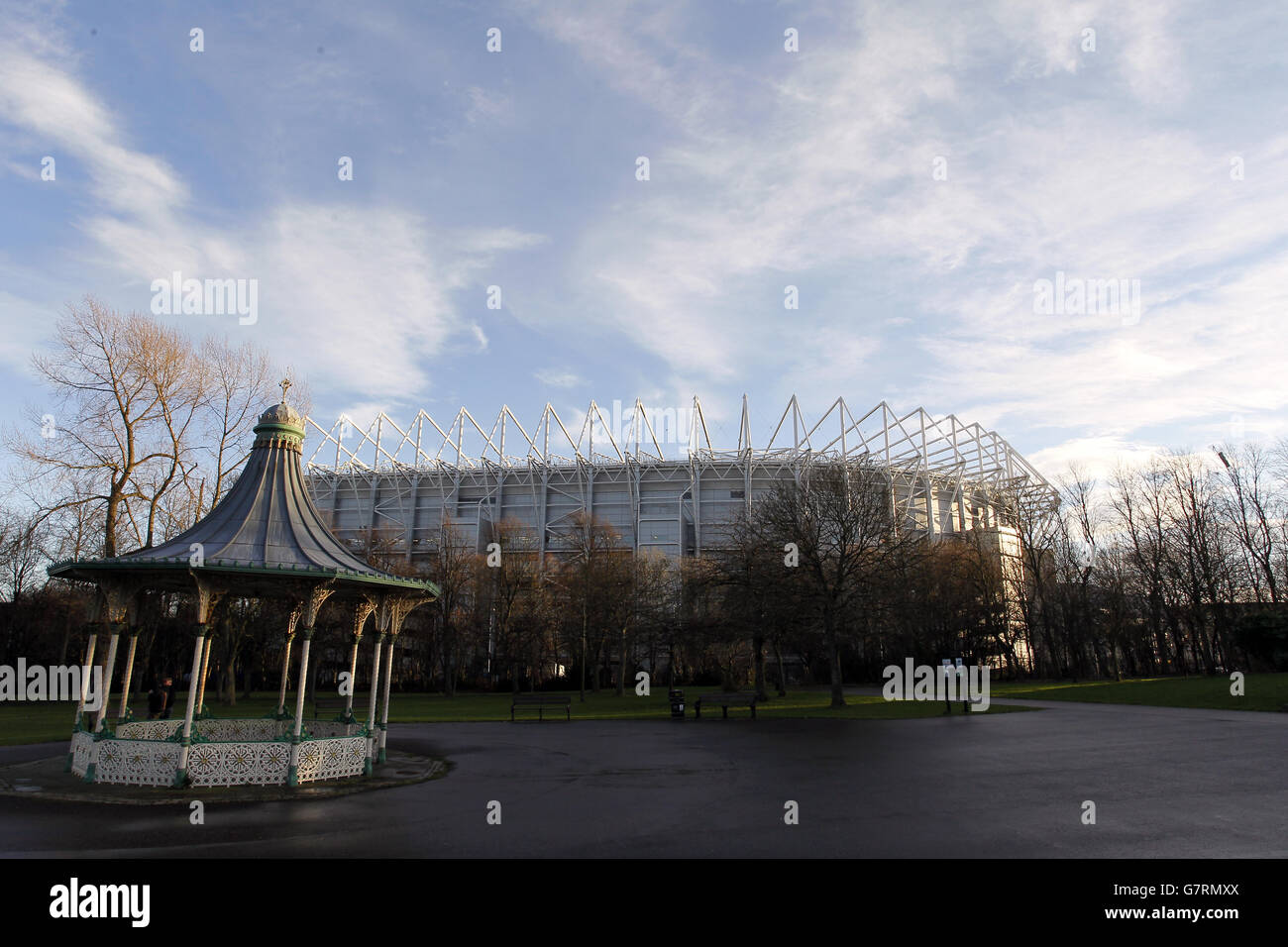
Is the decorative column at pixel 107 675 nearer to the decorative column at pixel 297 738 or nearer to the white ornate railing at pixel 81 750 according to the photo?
the white ornate railing at pixel 81 750

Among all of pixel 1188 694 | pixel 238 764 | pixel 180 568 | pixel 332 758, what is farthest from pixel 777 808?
pixel 1188 694

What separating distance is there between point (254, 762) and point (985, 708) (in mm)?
25649

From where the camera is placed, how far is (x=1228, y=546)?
49750mm

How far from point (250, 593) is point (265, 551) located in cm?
157

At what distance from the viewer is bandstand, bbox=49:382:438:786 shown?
1271 cm

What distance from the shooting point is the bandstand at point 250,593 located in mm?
12711

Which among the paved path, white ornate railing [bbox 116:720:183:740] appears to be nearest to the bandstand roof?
white ornate railing [bbox 116:720:183:740]

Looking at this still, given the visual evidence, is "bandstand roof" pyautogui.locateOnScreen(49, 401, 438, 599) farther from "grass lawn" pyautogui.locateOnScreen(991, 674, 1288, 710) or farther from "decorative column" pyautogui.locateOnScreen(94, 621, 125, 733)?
"grass lawn" pyautogui.locateOnScreen(991, 674, 1288, 710)

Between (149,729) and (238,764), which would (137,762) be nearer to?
(238,764)

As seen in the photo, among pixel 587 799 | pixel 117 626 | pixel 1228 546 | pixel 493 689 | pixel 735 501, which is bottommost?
pixel 493 689

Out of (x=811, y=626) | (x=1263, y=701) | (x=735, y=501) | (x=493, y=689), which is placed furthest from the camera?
(x=735, y=501)

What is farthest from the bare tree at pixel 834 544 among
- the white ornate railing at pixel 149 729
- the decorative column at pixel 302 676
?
the white ornate railing at pixel 149 729
